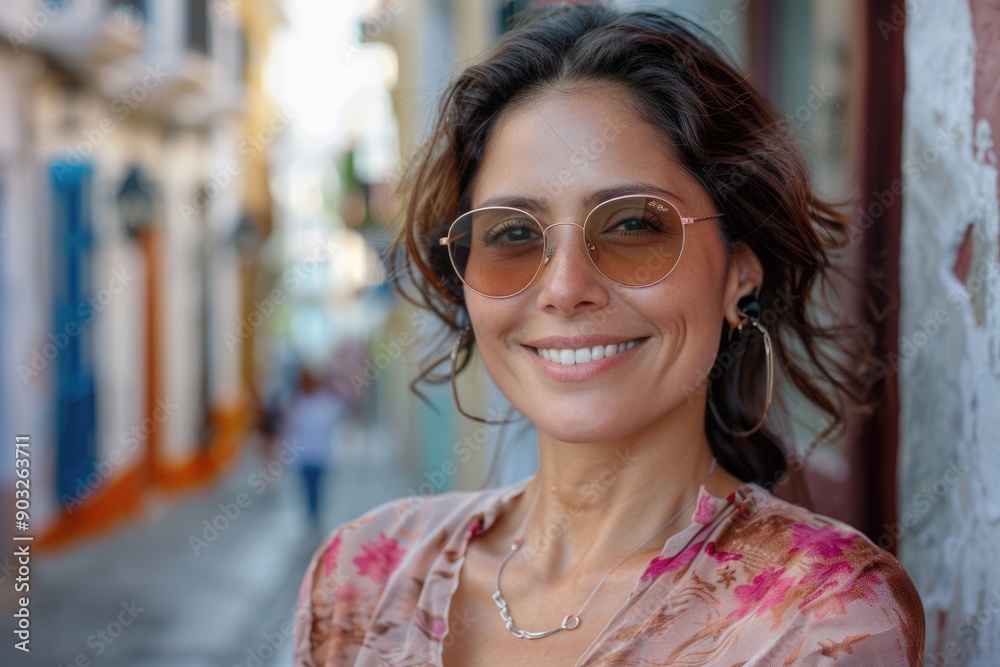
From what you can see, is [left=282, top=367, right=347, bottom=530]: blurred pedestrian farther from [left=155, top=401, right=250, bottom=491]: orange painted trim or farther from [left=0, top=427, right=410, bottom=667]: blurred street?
[left=155, top=401, right=250, bottom=491]: orange painted trim

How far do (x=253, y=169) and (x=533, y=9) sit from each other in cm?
1813

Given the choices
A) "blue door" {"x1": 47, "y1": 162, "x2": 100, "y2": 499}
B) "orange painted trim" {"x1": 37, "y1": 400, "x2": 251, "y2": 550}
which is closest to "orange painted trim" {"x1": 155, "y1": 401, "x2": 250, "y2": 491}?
"orange painted trim" {"x1": 37, "y1": 400, "x2": 251, "y2": 550}

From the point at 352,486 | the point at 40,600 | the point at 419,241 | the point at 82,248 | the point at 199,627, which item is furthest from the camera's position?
the point at 352,486

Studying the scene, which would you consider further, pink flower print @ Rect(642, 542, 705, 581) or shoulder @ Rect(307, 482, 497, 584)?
shoulder @ Rect(307, 482, 497, 584)

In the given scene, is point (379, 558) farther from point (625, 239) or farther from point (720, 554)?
point (625, 239)

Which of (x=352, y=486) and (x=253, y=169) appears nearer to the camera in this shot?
(x=352, y=486)

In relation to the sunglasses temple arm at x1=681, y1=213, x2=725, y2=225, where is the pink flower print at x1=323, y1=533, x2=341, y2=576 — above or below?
below

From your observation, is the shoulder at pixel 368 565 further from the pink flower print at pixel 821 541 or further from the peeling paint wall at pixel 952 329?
the peeling paint wall at pixel 952 329

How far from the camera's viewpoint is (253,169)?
19.3 metres

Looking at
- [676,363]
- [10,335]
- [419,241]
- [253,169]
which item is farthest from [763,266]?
[253,169]

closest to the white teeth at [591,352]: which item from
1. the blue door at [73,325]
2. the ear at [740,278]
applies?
the ear at [740,278]

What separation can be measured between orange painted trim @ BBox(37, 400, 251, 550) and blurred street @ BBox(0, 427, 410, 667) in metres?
0.16

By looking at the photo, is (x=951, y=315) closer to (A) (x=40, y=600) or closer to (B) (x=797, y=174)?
(B) (x=797, y=174)

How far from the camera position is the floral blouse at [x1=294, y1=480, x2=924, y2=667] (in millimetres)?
1349
